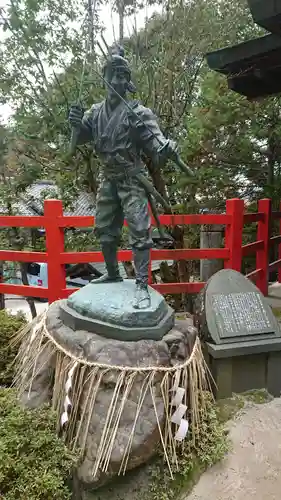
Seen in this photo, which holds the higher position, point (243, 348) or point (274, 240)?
point (274, 240)

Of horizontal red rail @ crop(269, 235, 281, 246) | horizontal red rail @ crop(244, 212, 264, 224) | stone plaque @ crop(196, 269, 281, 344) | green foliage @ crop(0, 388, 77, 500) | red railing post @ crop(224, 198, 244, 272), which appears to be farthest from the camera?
horizontal red rail @ crop(269, 235, 281, 246)

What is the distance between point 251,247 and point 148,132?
3.23 meters

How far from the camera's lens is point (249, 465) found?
9.24 feet

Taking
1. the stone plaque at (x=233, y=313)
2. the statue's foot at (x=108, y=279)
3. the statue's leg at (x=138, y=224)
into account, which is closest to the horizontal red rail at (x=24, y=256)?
the statue's foot at (x=108, y=279)

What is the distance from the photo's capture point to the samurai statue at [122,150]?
9.04 feet

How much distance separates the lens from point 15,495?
7.34 ft

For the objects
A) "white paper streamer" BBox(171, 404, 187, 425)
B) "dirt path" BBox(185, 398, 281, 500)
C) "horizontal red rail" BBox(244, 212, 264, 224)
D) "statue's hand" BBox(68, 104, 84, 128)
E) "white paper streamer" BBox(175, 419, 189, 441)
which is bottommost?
"dirt path" BBox(185, 398, 281, 500)

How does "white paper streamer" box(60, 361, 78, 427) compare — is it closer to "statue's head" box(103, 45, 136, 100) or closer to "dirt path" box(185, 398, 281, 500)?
"dirt path" box(185, 398, 281, 500)

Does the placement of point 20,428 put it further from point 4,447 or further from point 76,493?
point 76,493

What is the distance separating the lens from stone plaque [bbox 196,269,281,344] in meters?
3.45

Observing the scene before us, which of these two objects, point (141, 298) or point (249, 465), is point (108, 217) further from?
point (249, 465)

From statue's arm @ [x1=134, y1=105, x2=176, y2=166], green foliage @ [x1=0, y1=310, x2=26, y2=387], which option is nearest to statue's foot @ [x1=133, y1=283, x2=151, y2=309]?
statue's arm @ [x1=134, y1=105, x2=176, y2=166]

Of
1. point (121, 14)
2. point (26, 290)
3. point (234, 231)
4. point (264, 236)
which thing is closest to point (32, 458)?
point (26, 290)

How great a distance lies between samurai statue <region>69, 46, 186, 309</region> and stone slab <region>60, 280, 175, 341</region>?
8 centimetres
